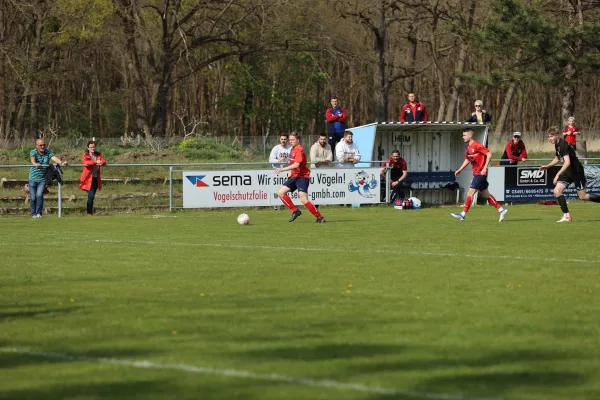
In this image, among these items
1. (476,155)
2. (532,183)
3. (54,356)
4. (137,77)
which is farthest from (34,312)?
(137,77)

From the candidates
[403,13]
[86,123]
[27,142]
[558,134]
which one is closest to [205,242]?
→ [558,134]

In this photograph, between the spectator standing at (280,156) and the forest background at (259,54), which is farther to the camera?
the forest background at (259,54)

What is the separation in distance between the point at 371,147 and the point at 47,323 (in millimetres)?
22303

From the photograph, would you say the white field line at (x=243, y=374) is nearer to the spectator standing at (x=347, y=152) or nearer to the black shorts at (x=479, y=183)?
the black shorts at (x=479, y=183)

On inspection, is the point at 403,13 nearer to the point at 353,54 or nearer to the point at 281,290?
the point at 353,54

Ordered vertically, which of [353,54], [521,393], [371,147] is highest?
[353,54]

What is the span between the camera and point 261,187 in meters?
27.9

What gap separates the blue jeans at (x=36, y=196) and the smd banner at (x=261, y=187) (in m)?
3.70

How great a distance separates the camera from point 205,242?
Answer: 16859 mm

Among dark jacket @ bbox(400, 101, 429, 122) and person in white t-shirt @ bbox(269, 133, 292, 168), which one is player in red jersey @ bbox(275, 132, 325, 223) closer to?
person in white t-shirt @ bbox(269, 133, 292, 168)

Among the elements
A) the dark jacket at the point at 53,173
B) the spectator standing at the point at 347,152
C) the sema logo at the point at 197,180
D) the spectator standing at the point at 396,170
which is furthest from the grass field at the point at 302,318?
the spectator standing at the point at 396,170

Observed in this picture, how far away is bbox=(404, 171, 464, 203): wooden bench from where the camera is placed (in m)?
30.5

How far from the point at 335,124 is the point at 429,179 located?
3252 millimetres

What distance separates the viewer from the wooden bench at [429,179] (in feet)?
100
